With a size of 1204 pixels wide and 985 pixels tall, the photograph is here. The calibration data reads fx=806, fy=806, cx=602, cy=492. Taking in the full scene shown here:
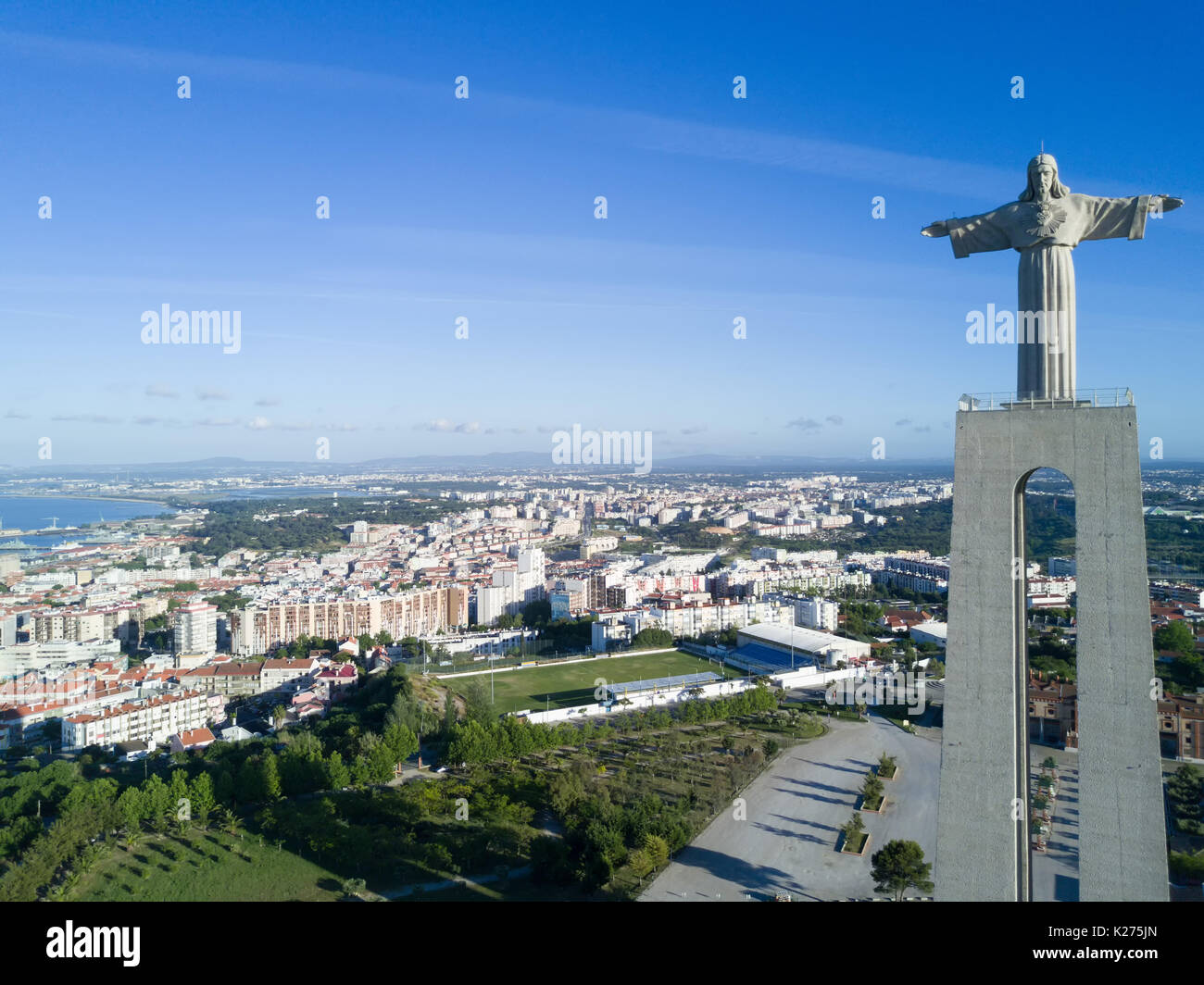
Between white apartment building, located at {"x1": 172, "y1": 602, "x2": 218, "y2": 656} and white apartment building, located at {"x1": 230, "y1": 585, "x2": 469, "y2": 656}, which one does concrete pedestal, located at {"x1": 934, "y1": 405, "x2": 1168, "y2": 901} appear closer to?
white apartment building, located at {"x1": 230, "y1": 585, "x2": 469, "y2": 656}

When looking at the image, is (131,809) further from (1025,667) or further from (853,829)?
(1025,667)

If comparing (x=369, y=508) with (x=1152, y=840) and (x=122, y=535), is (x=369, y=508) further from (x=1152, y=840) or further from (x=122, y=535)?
(x=1152, y=840)

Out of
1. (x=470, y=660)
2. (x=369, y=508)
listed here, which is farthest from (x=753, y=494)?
(x=470, y=660)

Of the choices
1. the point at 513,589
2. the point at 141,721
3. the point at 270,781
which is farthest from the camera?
the point at 513,589

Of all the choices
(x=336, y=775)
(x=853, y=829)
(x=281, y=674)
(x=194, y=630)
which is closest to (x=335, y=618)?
(x=194, y=630)

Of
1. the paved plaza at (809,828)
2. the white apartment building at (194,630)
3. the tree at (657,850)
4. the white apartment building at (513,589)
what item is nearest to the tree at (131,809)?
the tree at (657,850)

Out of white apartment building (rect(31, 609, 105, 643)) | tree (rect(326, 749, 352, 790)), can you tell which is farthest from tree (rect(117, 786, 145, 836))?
white apartment building (rect(31, 609, 105, 643))
